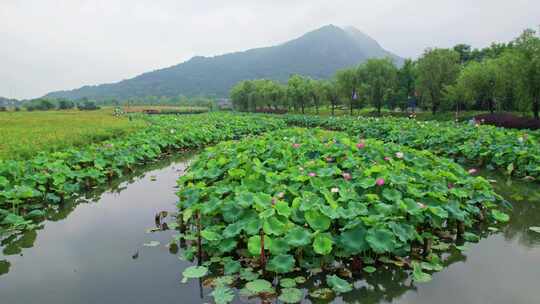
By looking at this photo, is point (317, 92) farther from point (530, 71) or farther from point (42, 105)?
point (42, 105)

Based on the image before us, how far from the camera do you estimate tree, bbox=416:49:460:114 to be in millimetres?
34406

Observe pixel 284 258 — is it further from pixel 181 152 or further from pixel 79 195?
pixel 181 152

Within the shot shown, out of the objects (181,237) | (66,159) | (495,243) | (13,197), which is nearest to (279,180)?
(181,237)

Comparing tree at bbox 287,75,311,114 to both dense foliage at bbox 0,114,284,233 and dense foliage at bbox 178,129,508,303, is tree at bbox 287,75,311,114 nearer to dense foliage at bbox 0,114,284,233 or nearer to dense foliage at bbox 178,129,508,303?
dense foliage at bbox 0,114,284,233

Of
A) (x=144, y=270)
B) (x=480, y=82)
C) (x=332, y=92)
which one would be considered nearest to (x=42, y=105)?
(x=332, y=92)

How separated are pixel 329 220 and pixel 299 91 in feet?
170

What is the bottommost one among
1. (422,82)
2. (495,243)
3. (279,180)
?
(495,243)

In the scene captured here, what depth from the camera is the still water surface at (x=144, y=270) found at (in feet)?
11.3

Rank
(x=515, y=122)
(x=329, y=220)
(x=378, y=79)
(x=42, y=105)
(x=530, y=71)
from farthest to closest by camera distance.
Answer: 1. (x=42, y=105)
2. (x=378, y=79)
3. (x=530, y=71)
4. (x=515, y=122)
5. (x=329, y=220)

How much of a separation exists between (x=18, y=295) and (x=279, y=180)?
347cm

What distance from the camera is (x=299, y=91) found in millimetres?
54500

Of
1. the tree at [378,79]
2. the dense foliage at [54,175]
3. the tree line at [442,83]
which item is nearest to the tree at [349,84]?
the tree line at [442,83]

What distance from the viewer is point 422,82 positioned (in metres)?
35.4

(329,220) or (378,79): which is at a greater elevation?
(378,79)
